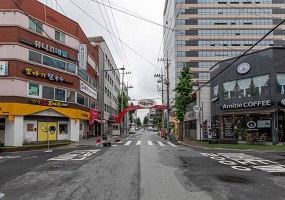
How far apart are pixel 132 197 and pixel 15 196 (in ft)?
10.5

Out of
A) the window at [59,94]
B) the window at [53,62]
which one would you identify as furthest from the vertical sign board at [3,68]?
the window at [59,94]

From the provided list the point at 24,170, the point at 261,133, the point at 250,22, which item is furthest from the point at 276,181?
the point at 250,22

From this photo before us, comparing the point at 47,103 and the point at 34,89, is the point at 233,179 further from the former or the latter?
the point at 47,103

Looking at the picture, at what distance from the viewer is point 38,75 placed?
24.0 metres

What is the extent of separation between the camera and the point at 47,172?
9.95 metres

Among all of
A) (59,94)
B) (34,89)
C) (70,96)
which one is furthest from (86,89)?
(34,89)

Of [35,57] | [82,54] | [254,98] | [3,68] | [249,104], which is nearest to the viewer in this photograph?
[3,68]

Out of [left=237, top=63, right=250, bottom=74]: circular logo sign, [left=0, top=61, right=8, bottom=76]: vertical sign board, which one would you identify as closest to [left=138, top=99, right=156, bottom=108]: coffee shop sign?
[left=237, top=63, right=250, bottom=74]: circular logo sign

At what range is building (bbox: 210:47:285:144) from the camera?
71.9ft

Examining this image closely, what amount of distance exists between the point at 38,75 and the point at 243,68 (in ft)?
67.3

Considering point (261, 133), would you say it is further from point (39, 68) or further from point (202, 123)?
point (39, 68)

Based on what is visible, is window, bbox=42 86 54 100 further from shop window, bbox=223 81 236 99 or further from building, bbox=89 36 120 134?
shop window, bbox=223 81 236 99

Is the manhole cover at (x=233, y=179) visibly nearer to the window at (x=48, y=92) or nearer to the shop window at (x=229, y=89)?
the shop window at (x=229, y=89)

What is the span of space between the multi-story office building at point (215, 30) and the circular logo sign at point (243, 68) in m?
44.3
